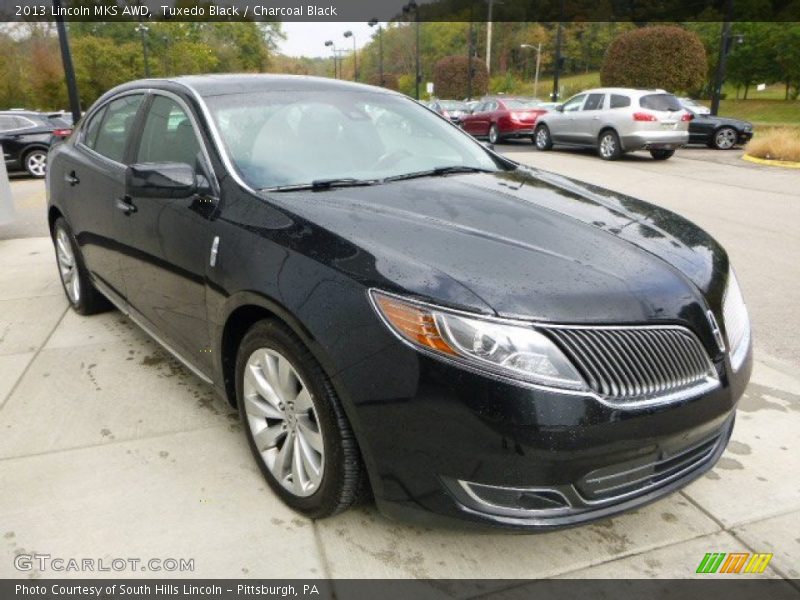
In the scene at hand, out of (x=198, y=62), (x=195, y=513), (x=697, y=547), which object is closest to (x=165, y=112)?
(x=195, y=513)

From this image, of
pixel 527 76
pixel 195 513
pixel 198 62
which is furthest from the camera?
pixel 527 76

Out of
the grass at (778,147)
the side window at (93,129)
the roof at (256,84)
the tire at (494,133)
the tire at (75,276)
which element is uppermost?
the roof at (256,84)

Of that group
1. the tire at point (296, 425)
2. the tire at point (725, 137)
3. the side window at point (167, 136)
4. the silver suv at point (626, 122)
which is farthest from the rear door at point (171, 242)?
the tire at point (725, 137)

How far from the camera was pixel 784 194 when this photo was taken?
10250mm

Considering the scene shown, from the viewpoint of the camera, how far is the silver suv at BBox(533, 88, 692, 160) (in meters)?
14.8

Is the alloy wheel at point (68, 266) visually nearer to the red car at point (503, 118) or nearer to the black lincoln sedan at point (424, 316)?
the black lincoln sedan at point (424, 316)

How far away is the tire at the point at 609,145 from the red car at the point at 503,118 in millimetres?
4445

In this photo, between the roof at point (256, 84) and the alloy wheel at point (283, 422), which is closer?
the alloy wheel at point (283, 422)

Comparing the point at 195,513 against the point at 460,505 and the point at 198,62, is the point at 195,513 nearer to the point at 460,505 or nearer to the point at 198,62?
the point at 460,505

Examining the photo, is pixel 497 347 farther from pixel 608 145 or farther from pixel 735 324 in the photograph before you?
pixel 608 145

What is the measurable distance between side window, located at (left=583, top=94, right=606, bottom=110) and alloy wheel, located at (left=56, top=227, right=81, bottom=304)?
46.1 ft

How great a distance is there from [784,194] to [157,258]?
1022cm

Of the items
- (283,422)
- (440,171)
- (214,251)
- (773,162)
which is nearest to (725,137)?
(773,162)

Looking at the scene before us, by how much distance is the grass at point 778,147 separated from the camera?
47.0 ft
